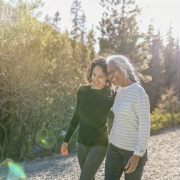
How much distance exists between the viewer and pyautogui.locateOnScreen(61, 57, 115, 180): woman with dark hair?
206 cm

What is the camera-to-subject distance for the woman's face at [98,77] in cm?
226

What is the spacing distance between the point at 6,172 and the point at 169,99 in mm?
16941

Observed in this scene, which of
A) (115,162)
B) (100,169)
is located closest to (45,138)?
(100,169)

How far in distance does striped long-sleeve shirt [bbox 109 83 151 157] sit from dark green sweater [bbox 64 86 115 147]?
238 mm

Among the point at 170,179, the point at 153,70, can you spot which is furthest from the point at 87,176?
the point at 153,70

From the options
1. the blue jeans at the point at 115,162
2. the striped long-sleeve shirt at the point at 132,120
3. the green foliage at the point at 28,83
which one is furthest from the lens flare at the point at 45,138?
the striped long-sleeve shirt at the point at 132,120

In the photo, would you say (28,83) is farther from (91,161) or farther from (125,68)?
(125,68)

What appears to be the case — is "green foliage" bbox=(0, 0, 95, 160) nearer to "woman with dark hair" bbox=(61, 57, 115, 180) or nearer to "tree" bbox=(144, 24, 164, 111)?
"woman with dark hair" bbox=(61, 57, 115, 180)

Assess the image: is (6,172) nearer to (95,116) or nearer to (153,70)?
(95,116)

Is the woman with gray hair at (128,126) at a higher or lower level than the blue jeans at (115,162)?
higher

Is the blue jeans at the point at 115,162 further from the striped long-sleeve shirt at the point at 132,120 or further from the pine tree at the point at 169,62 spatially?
the pine tree at the point at 169,62

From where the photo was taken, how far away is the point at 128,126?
1764mm

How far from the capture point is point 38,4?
6.50 metres

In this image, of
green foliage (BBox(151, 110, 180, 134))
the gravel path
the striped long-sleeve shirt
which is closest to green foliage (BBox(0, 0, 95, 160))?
the gravel path
